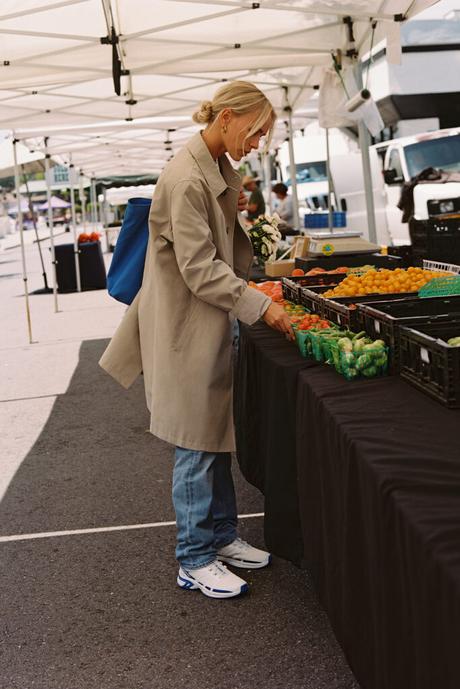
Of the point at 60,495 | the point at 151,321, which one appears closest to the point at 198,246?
the point at 151,321

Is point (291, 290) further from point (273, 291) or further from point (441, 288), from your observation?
point (441, 288)

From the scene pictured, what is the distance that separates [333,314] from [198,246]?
29.6 inches

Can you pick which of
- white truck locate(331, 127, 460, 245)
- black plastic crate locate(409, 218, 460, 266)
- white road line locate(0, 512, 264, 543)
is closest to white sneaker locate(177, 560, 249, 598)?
white road line locate(0, 512, 264, 543)

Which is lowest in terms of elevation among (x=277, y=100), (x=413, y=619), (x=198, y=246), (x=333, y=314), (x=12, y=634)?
(x=12, y=634)

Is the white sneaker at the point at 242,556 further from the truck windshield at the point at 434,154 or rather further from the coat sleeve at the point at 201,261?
the truck windshield at the point at 434,154

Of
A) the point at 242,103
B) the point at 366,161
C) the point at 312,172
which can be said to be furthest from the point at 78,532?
the point at 312,172

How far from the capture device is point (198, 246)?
296 centimetres

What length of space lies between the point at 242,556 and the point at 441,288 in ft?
4.44

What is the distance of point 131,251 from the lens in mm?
3361

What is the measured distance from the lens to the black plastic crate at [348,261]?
5.69 meters

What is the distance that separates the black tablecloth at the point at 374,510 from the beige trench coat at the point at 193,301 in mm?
238

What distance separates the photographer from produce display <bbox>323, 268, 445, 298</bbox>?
3.70 metres

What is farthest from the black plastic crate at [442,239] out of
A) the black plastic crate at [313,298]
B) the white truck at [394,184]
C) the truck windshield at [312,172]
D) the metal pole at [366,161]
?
the truck windshield at [312,172]

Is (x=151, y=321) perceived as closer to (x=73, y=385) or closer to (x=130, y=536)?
(x=130, y=536)
